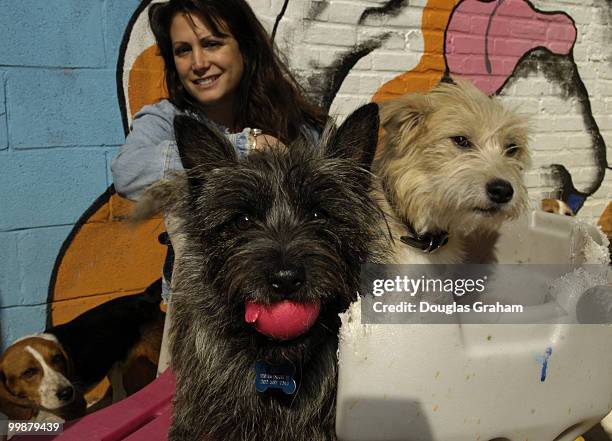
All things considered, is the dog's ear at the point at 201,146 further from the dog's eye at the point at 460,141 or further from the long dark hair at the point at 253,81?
the dog's eye at the point at 460,141

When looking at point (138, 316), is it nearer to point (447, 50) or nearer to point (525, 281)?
point (525, 281)

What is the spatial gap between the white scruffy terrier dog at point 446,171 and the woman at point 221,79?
40cm

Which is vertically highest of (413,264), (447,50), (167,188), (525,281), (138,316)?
(447,50)

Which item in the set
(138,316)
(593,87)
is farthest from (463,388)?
(593,87)

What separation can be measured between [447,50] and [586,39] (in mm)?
1396

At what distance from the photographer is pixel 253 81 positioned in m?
2.53

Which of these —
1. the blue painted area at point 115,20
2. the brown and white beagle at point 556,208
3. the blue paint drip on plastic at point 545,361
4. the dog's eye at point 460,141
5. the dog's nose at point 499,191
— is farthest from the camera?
the brown and white beagle at point 556,208

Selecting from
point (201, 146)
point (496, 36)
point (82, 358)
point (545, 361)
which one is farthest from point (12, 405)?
point (496, 36)

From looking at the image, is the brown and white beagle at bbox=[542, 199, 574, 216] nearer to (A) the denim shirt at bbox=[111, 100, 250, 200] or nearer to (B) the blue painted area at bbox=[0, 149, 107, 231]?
(A) the denim shirt at bbox=[111, 100, 250, 200]

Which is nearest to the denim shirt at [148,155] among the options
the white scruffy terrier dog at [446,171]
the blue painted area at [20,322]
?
the white scruffy terrier dog at [446,171]

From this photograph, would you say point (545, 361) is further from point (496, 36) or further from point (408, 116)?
point (496, 36)

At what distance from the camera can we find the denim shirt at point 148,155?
1874 millimetres

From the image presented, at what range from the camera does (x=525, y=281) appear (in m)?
2.21

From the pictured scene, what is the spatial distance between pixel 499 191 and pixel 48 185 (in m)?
2.13
